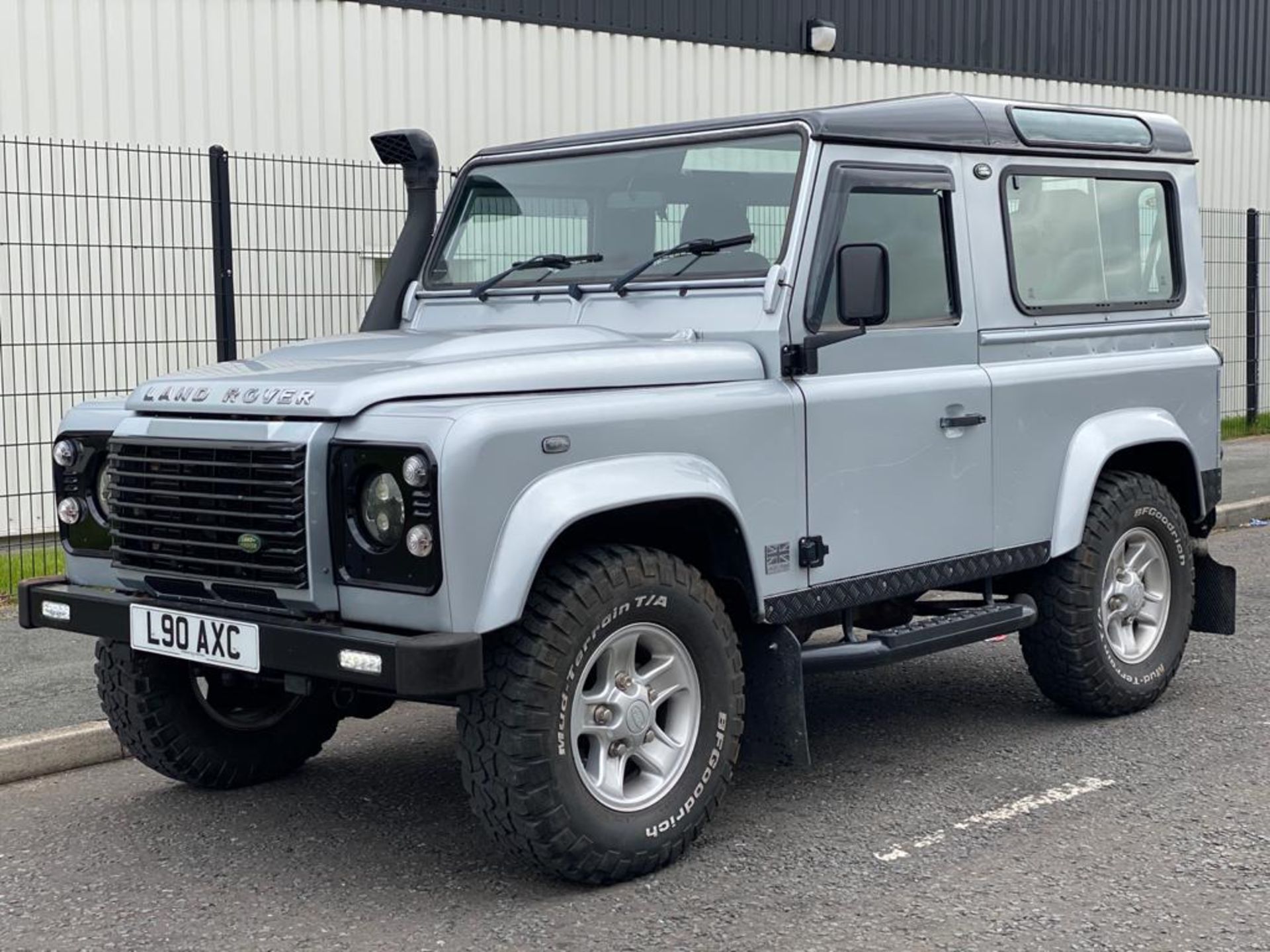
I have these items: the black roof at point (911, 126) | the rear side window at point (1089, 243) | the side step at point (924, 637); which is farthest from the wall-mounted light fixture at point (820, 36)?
the side step at point (924, 637)

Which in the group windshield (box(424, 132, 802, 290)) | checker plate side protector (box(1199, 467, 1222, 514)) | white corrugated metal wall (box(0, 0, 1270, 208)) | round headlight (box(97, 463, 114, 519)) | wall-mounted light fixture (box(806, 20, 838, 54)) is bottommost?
checker plate side protector (box(1199, 467, 1222, 514))

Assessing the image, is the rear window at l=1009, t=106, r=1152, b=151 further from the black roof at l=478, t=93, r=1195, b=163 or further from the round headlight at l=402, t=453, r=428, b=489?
the round headlight at l=402, t=453, r=428, b=489

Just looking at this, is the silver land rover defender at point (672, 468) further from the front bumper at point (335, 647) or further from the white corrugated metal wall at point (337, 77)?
the white corrugated metal wall at point (337, 77)

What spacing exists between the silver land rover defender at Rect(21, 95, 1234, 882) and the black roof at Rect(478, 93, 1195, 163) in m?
0.02

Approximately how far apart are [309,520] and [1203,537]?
4.06 m

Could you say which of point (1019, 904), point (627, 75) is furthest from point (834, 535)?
point (627, 75)

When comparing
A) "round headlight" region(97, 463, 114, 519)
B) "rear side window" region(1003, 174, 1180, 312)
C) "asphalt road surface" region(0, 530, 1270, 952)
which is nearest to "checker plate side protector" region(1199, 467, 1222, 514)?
"rear side window" region(1003, 174, 1180, 312)

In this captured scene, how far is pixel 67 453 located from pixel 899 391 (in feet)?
8.58

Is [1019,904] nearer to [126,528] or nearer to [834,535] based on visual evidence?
[834,535]

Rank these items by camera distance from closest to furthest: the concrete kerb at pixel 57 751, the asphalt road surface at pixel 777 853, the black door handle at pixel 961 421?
1. the asphalt road surface at pixel 777 853
2. the black door handle at pixel 961 421
3. the concrete kerb at pixel 57 751

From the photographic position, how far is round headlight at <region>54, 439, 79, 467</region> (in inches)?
200

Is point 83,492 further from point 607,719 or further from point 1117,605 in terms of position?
point 1117,605

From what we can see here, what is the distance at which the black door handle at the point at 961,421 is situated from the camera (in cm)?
544

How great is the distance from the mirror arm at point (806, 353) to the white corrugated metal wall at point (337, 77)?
7052 millimetres
